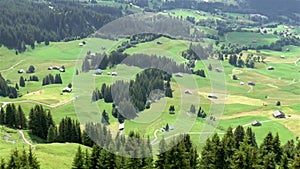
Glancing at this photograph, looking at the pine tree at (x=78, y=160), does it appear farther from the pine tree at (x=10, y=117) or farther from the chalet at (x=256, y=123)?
the chalet at (x=256, y=123)

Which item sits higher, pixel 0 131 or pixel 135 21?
pixel 135 21

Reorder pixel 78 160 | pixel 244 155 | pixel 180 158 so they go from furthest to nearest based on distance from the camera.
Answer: pixel 180 158
pixel 78 160
pixel 244 155

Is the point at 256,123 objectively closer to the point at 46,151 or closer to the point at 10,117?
the point at 10,117

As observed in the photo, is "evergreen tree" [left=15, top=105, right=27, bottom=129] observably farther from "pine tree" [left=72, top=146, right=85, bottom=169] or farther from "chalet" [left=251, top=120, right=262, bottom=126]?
"chalet" [left=251, top=120, right=262, bottom=126]

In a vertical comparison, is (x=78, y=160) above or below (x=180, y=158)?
below

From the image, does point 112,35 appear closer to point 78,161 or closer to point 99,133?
point 99,133

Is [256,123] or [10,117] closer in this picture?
[10,117]

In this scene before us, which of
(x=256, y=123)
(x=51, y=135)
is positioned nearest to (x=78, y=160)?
(x=51, y=135)

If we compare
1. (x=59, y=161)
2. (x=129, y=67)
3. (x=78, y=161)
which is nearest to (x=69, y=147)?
(x=59, y=161)

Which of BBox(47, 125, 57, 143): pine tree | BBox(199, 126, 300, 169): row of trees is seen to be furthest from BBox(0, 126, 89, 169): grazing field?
BBox(199, 126, 300, 169): row of trees

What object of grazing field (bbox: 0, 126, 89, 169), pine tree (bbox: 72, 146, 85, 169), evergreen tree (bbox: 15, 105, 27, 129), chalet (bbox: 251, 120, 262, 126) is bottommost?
chalet (bbox: 251, 120, 262, 126)

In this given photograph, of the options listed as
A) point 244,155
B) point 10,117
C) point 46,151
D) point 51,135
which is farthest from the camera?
point 10,117
